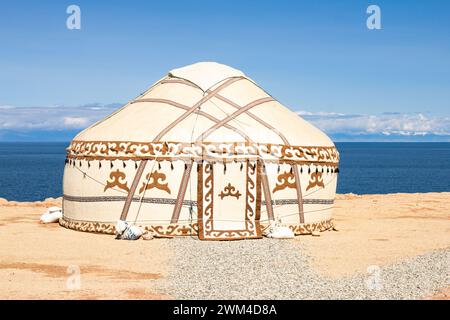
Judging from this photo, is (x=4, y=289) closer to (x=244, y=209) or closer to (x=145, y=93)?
(x=244, y=209)

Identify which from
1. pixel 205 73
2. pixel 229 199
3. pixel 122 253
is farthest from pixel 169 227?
pixel 205 73

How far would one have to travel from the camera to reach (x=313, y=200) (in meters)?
13.7

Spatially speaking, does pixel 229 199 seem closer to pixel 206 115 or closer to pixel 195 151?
pixel 195 151

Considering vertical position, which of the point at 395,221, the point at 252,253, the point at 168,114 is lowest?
the point at 395,221

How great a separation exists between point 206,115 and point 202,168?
124 cm

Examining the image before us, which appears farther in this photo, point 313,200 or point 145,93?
point 145,93

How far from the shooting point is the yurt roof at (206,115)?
42.9ft

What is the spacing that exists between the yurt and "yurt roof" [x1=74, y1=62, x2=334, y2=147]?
0.02 metres

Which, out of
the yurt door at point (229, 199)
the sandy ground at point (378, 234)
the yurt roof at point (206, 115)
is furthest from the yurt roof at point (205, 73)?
the sandy ground at point (378, 234)

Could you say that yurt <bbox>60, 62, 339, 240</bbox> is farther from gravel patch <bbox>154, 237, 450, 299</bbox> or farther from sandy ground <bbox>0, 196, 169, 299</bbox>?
gravel patch <bbox>154, 237, 450, 299</bbox>
